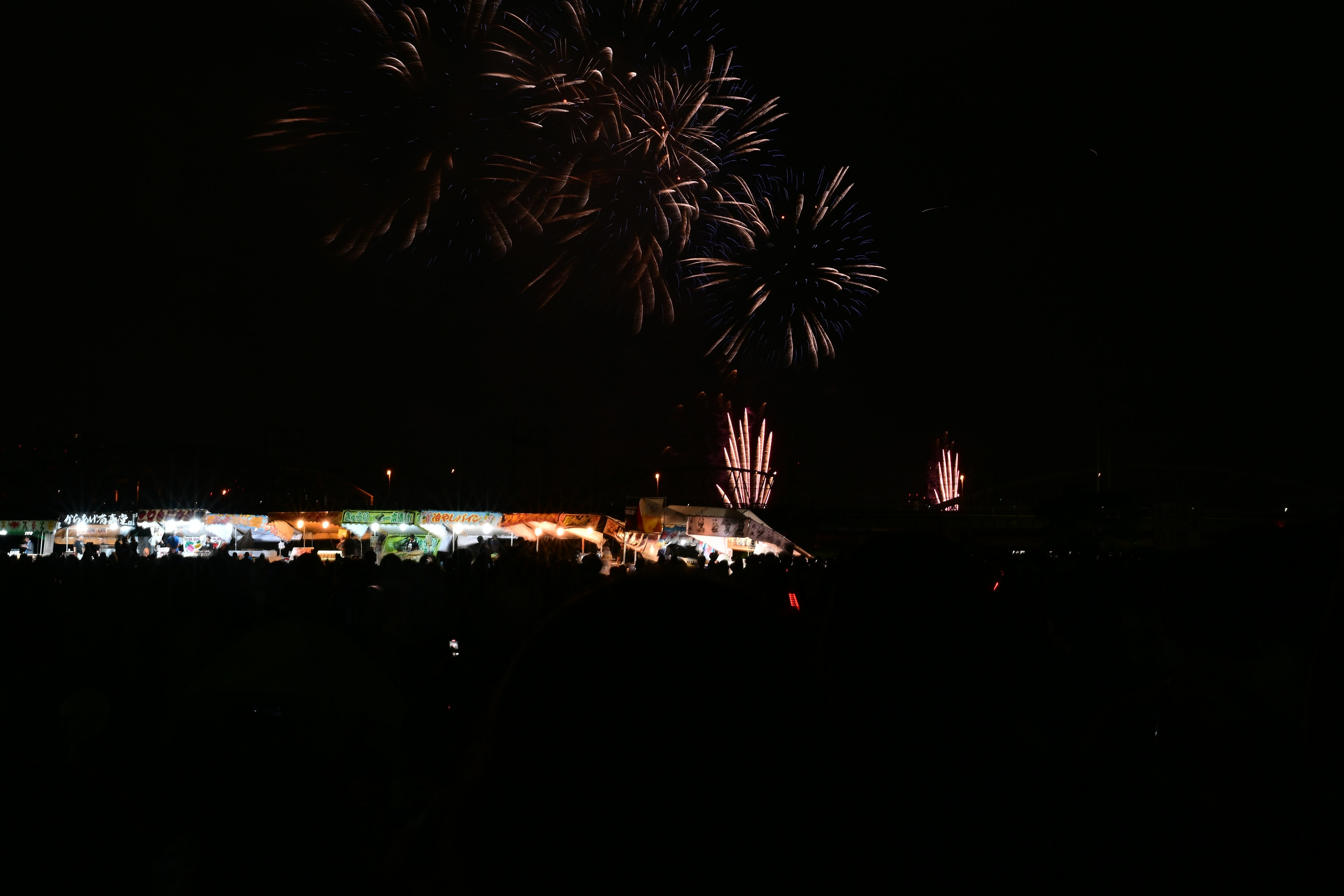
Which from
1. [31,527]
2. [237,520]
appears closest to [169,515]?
[237,520]

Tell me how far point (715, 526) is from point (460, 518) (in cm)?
848

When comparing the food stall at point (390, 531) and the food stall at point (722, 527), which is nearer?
the food stall at point (722, 527)

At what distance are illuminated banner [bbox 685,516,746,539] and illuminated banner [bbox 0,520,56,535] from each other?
2225 cm

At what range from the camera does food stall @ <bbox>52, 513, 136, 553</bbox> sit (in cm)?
2711

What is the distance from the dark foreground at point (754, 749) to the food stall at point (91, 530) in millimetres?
25617

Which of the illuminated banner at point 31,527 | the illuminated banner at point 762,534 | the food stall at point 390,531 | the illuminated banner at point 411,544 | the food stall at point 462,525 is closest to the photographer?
the illuminated banner at point 762,534

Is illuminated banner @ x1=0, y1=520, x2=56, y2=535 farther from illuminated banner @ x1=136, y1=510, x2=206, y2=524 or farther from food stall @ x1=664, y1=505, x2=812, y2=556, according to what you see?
food stall @ x1=664, y1=505, x2=812, y2=556

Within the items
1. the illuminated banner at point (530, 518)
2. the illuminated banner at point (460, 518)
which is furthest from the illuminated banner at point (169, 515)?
the illuminated banner at point (530, 518)

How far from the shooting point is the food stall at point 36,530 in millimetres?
26828

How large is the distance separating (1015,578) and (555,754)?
1318 centimetres

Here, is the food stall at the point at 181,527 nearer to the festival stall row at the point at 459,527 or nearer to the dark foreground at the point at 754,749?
the festival stall row at the point at 459,527

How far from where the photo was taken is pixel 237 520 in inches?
1091

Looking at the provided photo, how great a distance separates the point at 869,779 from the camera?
171 centimetres

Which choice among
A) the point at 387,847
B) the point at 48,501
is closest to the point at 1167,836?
the point at 387,847
